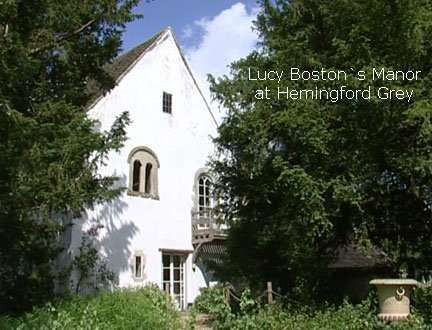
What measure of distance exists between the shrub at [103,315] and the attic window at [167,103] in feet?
30.9

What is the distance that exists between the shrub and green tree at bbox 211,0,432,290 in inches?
157

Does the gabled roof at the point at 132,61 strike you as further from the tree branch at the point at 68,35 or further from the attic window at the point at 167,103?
the tree branch at the point at 68,35

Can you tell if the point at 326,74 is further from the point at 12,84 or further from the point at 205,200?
the point at 205,200

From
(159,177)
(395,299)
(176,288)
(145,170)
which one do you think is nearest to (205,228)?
(176,288)

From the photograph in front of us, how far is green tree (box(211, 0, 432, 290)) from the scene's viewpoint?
13.5 meters

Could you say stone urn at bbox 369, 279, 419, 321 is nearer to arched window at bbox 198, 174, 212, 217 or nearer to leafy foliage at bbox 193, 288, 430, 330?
leafy foliage at bbox 193, 288, 430, 330

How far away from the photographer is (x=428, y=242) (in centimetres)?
1488

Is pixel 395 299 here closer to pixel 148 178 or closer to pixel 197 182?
pixel 148 178

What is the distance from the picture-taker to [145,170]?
21359 mm

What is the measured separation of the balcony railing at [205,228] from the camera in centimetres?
2169

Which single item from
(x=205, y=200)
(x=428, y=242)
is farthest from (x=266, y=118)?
(x=205, y=200)

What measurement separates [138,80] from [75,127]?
951 centimetres

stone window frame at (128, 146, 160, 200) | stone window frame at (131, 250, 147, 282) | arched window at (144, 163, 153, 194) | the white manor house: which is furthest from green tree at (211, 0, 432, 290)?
arched window at (144, 163, 153, 194)

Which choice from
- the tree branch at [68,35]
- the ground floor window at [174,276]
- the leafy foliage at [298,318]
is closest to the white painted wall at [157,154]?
the ground floor window at [174,276]
